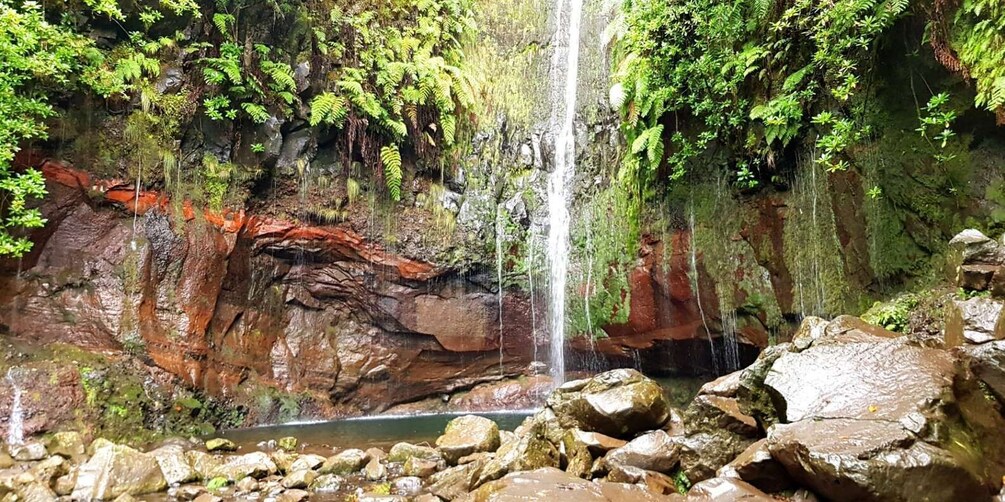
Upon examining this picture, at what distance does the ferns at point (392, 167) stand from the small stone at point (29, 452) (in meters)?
7.21

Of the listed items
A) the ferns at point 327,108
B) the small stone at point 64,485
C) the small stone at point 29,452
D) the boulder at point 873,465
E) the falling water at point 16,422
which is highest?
the ferns at point 327,108

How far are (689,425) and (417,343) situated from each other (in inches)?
336

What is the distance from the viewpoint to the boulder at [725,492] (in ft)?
11.9

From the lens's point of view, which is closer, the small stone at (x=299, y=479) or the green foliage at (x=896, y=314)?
the green foliage at (x=896, y=314)

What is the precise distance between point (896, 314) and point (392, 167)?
9283 millimetres

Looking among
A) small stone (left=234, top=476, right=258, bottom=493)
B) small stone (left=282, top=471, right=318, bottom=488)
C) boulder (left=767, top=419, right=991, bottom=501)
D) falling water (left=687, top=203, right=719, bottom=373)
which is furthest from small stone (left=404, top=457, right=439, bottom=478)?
falling water (left=687, top=203, right=719, bottom=373)

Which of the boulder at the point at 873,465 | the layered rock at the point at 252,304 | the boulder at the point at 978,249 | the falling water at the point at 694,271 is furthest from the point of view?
the falling water at the point at 694,271

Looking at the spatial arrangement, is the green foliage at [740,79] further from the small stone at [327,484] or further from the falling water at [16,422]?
the falling water at [16,422]

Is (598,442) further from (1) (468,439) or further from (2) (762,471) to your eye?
(1) (468,439)

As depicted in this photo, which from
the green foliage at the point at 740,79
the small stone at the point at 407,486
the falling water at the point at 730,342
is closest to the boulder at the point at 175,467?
the small stone at the point at 407,486

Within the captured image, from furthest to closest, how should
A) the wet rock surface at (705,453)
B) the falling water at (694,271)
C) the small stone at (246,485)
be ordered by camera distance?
the falling water at (694,271), the small stone at (246,485), the wet rock surface at (705,453)

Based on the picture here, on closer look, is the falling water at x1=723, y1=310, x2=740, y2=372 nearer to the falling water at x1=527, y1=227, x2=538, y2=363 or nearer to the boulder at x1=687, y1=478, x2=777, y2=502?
the falling water at x1=527, y1=227, x2=538, y2=363

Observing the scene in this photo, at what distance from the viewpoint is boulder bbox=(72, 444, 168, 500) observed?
5.71 m

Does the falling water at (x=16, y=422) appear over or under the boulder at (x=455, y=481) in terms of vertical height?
over
